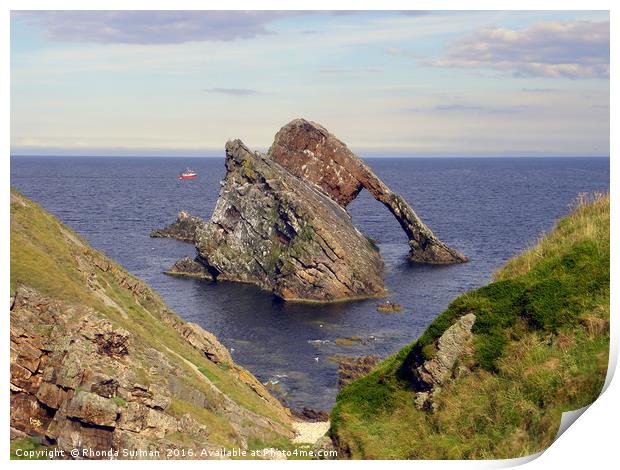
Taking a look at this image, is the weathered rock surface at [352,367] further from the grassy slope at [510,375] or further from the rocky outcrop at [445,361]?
the rocky outcrop at [445,361]

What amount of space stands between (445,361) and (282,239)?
70676 mm

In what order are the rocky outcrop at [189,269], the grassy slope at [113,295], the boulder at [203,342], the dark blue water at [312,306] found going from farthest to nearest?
the rocky outcrop at [189,269] < the dark blue water at [312,306] < the boulder at [203,342] < the grassy slope at [113,295]

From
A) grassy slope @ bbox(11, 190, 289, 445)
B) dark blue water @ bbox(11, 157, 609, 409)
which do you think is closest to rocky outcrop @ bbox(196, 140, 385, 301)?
dark blue water @ bbox(11, 157, 609, 409)

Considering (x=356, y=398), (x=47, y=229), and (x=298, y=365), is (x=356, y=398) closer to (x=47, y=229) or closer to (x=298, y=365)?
(x=47, y=229)

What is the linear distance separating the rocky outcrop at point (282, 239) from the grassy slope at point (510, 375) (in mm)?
60615

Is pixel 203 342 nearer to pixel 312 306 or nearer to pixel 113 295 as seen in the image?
pixel 113 295

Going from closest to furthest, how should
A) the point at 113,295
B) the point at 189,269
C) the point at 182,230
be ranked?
the point at 113,295, the point at 189,269, the point at 182,230

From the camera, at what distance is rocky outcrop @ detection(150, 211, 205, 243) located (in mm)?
131625

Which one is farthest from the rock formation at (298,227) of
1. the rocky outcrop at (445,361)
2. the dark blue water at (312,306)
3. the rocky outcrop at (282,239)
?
the rocky outcrop at (445,361)

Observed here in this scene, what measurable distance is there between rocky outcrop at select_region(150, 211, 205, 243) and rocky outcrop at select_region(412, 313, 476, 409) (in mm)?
105801

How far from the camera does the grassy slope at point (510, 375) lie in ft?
A: 81.4

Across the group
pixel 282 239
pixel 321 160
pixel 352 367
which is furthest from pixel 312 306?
pixel 321 160

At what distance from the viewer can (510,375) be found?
85.8 feet
